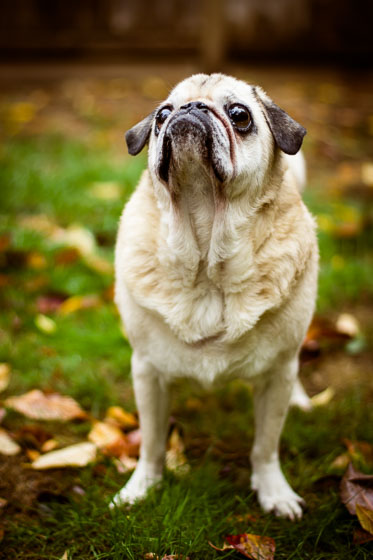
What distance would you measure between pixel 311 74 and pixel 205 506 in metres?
7.52

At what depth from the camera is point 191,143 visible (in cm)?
209

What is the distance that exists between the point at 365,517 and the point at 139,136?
1885mm

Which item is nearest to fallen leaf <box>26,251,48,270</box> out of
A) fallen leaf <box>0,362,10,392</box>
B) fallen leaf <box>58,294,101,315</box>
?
fallen leaf <box>58,294,101,315</box>

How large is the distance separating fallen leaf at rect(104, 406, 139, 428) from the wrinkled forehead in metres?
1.66

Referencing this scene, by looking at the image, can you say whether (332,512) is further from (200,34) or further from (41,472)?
(200,34)

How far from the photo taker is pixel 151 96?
7668 millimetres

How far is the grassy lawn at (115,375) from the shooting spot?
7.78ft

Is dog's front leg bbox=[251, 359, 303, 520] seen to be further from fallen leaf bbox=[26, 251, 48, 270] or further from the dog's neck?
fallen leaf bbox=[26, 251, 48, 270]

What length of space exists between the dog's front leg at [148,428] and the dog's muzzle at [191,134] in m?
0.93

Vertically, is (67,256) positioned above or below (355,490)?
below

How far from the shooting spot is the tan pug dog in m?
2.22

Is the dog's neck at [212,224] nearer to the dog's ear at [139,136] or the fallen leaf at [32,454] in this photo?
the dog's ear at [139,136]

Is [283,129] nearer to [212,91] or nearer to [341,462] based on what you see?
[212,91]

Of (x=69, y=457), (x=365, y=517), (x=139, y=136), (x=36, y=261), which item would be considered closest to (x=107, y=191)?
(x=36, y=261)
